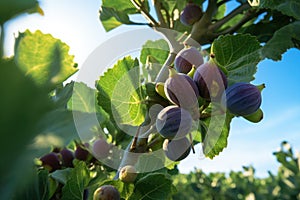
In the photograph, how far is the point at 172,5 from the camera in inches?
55.6

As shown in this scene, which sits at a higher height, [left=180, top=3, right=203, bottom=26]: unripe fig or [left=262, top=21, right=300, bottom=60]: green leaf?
[left=180, top=3, right=203, bottom=26]: unripe fig

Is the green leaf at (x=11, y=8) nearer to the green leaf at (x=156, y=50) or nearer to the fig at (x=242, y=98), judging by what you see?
the fig at (x=242, y=98)

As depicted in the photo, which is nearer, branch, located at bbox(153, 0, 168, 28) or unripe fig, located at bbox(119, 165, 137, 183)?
unripe fig, located at bbox(119, 165, 137, 183)

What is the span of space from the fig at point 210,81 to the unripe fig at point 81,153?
0.61 metres

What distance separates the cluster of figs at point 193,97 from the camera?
2.50 feet

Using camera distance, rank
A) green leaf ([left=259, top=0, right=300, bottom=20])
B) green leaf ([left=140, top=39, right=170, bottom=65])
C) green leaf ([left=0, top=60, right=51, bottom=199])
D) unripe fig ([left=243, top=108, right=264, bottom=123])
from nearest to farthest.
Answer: green leaf ([left=0, top=60, right=51, bottom=199]) < unripe fig ([left=243, top=108, right=264, bottom=123]) < green leaf ([left=259, top=0, right=300, bottom=20]) < green leaf ([left=140, top=39, right=170, bottom=65])

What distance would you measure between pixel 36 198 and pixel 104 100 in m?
0.31

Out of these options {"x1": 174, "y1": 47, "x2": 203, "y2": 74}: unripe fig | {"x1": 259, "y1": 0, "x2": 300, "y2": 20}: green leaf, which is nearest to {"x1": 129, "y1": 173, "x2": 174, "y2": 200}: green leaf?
{"x1": 174, "y1": 47, "x2": 203, "y2": 74}: unripe fig

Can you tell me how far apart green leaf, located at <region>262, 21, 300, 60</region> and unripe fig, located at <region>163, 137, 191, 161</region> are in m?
0.48

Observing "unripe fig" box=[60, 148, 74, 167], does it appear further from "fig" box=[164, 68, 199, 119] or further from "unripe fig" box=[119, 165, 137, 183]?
"fig" box=[164, 68, 199, 119]

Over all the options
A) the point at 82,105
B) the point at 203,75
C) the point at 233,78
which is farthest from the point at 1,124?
the point at 82,105

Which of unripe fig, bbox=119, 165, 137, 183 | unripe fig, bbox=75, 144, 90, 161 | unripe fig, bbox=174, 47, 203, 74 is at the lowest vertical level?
unripe fig, bbox=75, 144, 90, 161

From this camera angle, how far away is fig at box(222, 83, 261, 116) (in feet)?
→ 2.54

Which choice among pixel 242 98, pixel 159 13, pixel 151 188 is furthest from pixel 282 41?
pixel 151 188
